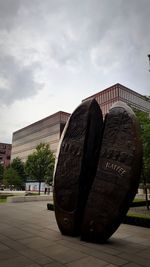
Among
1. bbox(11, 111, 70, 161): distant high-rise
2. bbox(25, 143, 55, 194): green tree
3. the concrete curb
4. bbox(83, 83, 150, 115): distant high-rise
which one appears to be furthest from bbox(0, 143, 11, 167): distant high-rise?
the concrete curb

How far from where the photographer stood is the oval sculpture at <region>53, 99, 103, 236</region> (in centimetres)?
809

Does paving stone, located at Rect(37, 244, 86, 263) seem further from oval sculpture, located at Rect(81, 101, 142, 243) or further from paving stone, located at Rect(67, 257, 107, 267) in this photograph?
oval sculpture, located at Rect(81, 101, 142, 243)

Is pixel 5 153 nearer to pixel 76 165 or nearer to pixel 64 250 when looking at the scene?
pixel 76 165

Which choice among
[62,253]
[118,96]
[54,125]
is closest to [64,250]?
[62,253]

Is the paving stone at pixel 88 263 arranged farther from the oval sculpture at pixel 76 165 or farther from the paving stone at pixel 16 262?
the oval sculpture at pixel 76 165

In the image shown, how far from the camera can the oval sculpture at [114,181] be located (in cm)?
718

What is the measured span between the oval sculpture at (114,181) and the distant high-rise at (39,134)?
65.2 metres

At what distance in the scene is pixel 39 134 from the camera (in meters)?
85.8

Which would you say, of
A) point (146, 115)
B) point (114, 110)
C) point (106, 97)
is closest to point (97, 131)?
point (114, 110)

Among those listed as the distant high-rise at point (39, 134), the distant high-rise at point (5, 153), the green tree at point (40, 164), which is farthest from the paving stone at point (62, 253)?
the distant high-rise at point (5, 153)

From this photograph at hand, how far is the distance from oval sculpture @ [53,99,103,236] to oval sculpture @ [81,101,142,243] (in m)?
0.59

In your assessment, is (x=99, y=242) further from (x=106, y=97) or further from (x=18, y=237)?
(x=106, y=97)

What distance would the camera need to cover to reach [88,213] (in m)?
7.45

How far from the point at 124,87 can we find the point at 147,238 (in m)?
61.5
